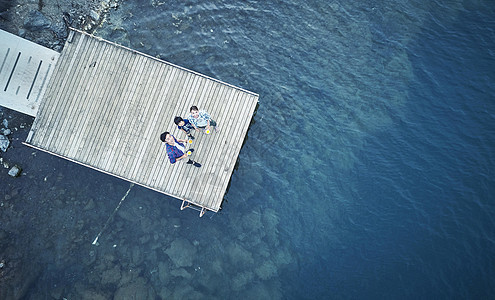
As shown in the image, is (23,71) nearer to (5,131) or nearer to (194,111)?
(5,131)

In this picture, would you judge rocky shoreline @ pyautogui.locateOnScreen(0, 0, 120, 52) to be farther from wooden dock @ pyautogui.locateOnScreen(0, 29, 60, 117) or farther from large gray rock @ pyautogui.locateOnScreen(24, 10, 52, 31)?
wooden dock @ pyautogui.locateOnScreen(0, 29, 60, 117)

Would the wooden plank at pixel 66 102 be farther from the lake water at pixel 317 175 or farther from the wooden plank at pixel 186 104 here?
the wooden plank at pixel 186 104

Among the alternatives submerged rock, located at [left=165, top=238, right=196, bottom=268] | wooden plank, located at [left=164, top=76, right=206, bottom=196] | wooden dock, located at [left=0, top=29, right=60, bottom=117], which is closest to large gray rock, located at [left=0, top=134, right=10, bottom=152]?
wooden dock, located at [left=0, top=29, right=60, bottom=117]

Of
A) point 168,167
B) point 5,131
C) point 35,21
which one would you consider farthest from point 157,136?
point 35,21

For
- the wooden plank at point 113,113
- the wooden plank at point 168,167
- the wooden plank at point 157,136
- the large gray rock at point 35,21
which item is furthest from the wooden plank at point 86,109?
the large gray rock at point 35,21

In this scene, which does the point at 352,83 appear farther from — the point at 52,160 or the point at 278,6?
the point at 52,160

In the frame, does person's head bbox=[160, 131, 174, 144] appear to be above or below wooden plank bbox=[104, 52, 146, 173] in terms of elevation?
above
